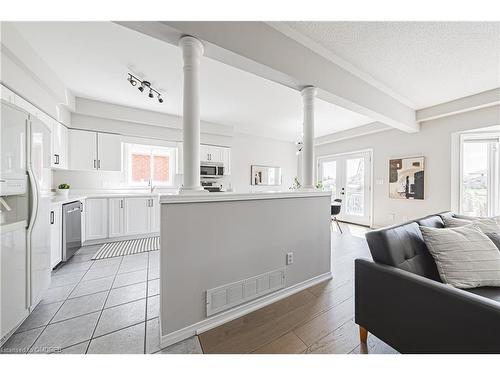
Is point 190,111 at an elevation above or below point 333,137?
below

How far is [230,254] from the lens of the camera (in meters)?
1.64

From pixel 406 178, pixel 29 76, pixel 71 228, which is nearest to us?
pixel 29 76

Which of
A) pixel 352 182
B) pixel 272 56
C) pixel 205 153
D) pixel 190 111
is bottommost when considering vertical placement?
pixel 352 182

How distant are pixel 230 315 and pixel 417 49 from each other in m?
3.23

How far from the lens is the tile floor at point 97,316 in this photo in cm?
134

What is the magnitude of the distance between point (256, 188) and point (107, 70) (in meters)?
4.32

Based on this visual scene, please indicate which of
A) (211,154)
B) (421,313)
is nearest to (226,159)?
(211,154)

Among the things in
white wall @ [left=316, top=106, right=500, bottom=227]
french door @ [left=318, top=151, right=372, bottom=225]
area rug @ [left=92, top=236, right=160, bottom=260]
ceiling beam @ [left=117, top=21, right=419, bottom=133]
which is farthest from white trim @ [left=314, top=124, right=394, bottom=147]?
area rug @ [left=92, top=236, right=160, bottom=260]

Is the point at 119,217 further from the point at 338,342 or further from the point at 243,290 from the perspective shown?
the point at 338,342

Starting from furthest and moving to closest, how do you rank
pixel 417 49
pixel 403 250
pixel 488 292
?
pixel 417 49 → pixel 403 250 → pixel 488 292

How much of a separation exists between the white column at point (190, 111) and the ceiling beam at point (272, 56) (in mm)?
112

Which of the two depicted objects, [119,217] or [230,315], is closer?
[230,315]

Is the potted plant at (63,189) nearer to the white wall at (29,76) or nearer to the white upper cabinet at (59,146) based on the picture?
the white upper cabinet at (59,146)
